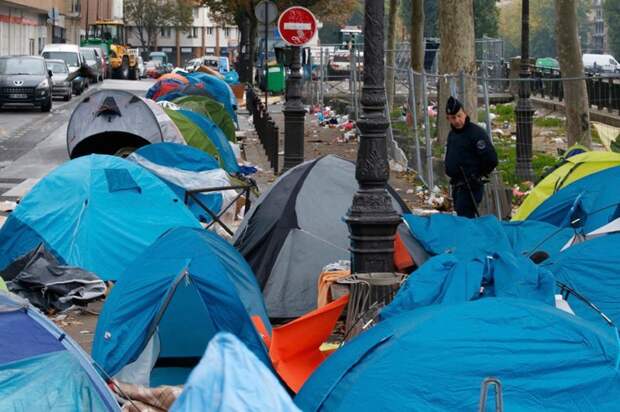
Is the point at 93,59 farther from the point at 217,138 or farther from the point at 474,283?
the point at 474,283

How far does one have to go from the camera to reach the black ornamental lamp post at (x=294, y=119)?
2105 centimetres

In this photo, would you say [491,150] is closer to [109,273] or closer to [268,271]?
[268,271]

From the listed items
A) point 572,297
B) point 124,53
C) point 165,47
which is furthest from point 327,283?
point 165,47

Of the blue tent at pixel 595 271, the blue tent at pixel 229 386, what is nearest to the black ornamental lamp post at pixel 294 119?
the blue tent at pixel 595 271

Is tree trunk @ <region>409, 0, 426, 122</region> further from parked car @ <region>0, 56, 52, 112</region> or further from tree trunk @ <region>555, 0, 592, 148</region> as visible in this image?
parked car @ <region>0, 56, 52, 112</region>

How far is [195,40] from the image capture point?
144375 mm

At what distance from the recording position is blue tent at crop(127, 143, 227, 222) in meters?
15.1

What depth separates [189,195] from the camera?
46.3 ft

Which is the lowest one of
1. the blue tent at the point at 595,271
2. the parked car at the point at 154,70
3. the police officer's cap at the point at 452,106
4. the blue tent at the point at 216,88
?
the blue tent at the point at 595,271

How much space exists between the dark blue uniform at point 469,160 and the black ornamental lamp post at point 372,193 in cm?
348

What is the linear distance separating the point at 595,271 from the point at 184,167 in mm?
7648

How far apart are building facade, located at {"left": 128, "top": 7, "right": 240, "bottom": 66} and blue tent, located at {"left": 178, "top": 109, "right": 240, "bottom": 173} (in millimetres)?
117428

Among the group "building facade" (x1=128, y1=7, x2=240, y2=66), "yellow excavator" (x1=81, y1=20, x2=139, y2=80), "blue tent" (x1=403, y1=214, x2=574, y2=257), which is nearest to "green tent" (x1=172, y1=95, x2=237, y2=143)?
"blue tent" (x1=403, y1=214, x2=574, y2=257)

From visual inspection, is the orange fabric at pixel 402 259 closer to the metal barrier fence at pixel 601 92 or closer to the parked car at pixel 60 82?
the metal barrier fence at pixel 601 92
